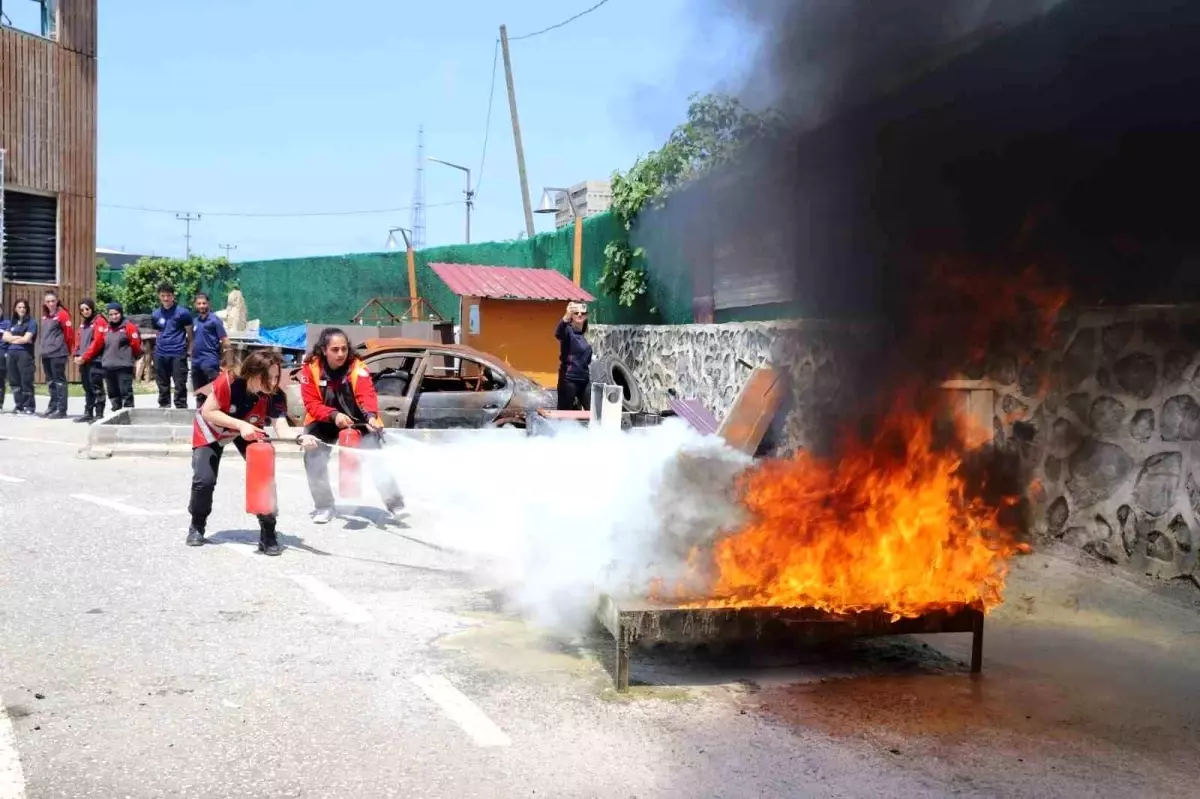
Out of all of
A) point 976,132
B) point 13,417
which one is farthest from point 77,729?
point 13,417

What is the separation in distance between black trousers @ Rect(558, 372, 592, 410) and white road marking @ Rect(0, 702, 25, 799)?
7.88 meters

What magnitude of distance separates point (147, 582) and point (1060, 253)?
5.23m

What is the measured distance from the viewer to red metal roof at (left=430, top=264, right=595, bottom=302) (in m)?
14.3

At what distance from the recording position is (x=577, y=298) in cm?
1526

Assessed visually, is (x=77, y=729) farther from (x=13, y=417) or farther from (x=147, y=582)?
(x=13, y=417)

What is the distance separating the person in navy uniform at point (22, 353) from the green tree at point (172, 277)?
34.8ft

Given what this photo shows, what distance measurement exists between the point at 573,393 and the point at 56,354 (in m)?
7.79

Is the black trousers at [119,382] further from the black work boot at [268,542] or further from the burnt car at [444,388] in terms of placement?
the black work boot at [268,542]

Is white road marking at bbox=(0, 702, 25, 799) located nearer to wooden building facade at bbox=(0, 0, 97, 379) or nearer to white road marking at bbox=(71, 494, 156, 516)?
white road marking at bbox=(71, 494, 156, 516)

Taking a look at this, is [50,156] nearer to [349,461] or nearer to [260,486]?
[349,461]

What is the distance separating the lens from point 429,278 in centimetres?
2120

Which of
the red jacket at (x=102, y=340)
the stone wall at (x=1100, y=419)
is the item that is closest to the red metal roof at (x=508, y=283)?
the red jacket at (x=102, y=340)

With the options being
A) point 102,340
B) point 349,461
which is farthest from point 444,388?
point 102,340

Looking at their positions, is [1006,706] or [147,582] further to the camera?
[147,582]
